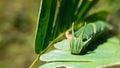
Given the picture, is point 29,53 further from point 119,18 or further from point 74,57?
point 74,57

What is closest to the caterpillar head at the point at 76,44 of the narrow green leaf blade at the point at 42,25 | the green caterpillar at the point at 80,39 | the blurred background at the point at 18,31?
the green caterpillar at the point at 80,39

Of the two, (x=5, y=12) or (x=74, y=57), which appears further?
(x=5, y=12)

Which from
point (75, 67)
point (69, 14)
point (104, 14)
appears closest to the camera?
point (75, 67)

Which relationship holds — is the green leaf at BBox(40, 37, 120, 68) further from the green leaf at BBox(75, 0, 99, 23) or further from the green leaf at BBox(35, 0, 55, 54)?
the green leaf at BBox(75, 0, 99, 23)

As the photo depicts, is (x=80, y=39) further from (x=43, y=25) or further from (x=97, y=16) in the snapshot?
(x=97, y=16)

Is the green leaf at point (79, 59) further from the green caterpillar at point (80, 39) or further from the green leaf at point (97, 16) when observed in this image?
the green leaf at point (97, 16)

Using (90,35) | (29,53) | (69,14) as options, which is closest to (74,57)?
(90,35)
